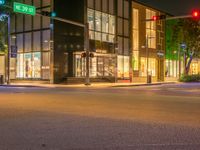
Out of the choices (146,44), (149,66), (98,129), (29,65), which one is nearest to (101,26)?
(146,44)

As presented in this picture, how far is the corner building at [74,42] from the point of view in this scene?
44.1 metres

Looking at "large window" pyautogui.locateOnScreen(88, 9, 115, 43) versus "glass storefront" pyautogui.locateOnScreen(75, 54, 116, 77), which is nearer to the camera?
"glass storefront" pyautogui.locateOnScreen(75, 54, 116, 77)

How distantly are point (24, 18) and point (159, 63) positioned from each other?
25.8 m

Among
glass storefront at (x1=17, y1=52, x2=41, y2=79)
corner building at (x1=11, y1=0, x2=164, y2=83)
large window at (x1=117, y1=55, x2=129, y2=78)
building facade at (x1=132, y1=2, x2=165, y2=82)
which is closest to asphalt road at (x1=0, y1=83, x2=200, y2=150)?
corner building at (x1=11, y1=0, x2=164, y2=83)

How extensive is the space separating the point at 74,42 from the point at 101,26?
553 centimetres

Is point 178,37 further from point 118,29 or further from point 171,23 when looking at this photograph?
point 118,29

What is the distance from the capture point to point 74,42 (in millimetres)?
45094

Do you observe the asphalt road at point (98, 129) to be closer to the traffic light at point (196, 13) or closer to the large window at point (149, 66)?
the traffic light at point (196, 13)

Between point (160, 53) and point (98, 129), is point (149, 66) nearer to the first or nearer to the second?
point (160, 53)

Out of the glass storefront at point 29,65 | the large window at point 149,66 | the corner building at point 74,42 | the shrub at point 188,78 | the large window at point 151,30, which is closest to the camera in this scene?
the corner building at point 74,42

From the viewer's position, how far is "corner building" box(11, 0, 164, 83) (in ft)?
145

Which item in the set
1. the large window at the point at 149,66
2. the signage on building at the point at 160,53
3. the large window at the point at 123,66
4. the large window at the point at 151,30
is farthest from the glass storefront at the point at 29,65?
the signage on building at the point at 160,53

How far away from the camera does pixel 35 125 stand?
1034cm

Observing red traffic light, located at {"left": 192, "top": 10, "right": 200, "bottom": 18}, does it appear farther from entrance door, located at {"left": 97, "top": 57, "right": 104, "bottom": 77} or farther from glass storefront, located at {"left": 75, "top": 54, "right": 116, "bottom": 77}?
entrance door, located at {"left": 97, "top": 57, "right": 104, "bottom": 77}
